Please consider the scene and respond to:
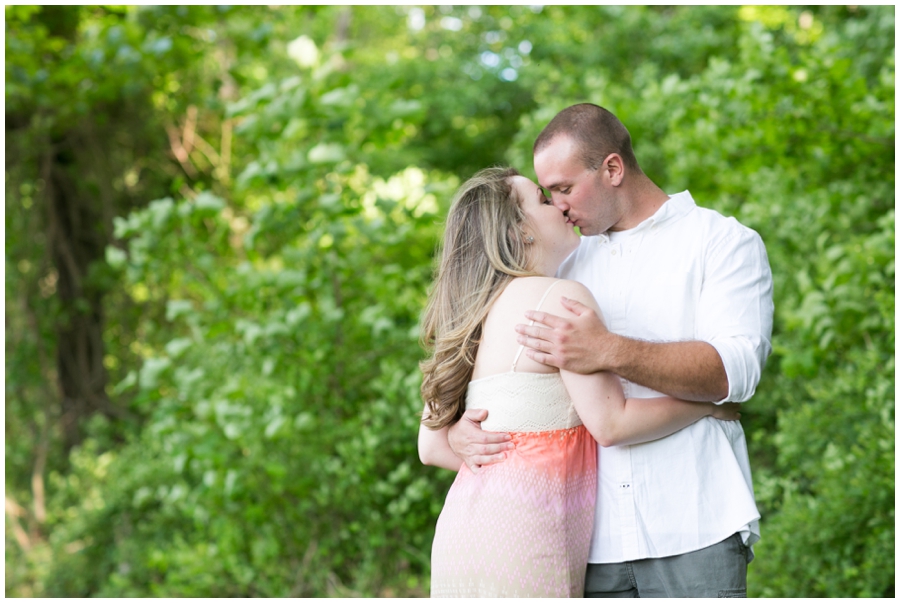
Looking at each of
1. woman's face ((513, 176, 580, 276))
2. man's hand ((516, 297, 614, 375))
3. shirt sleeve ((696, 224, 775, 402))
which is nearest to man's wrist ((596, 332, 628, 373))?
man's hand ((516, 297, 614, 375))

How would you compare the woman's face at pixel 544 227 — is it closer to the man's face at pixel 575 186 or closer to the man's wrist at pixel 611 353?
the man's face at pixel 575 186

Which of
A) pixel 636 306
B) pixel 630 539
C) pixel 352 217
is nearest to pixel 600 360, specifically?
pixel 636 306

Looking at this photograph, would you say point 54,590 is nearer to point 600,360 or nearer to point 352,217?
point 352,217

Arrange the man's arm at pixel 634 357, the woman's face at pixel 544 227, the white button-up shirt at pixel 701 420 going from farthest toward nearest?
the woman's face at pixel 544 227, the white button-up shirt at pixel 701 420, the man's arm at pixel 634 357

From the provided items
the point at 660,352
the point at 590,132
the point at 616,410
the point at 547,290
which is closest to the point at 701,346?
the point at 660,352

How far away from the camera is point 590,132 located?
1.96 meters

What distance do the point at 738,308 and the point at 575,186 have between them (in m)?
0.49

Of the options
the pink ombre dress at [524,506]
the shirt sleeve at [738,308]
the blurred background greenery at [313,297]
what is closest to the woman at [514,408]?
the pink ombre dress at [524,506]

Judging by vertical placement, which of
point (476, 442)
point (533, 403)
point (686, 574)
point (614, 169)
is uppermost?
point (614, 169)

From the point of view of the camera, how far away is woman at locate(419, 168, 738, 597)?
1.71m

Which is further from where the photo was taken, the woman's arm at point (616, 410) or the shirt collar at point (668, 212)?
the shirt collar at point (668, 212)

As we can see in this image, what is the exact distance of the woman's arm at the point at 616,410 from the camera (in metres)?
1.71

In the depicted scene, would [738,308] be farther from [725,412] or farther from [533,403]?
[533,403]

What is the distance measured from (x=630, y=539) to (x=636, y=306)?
537 millimetres
